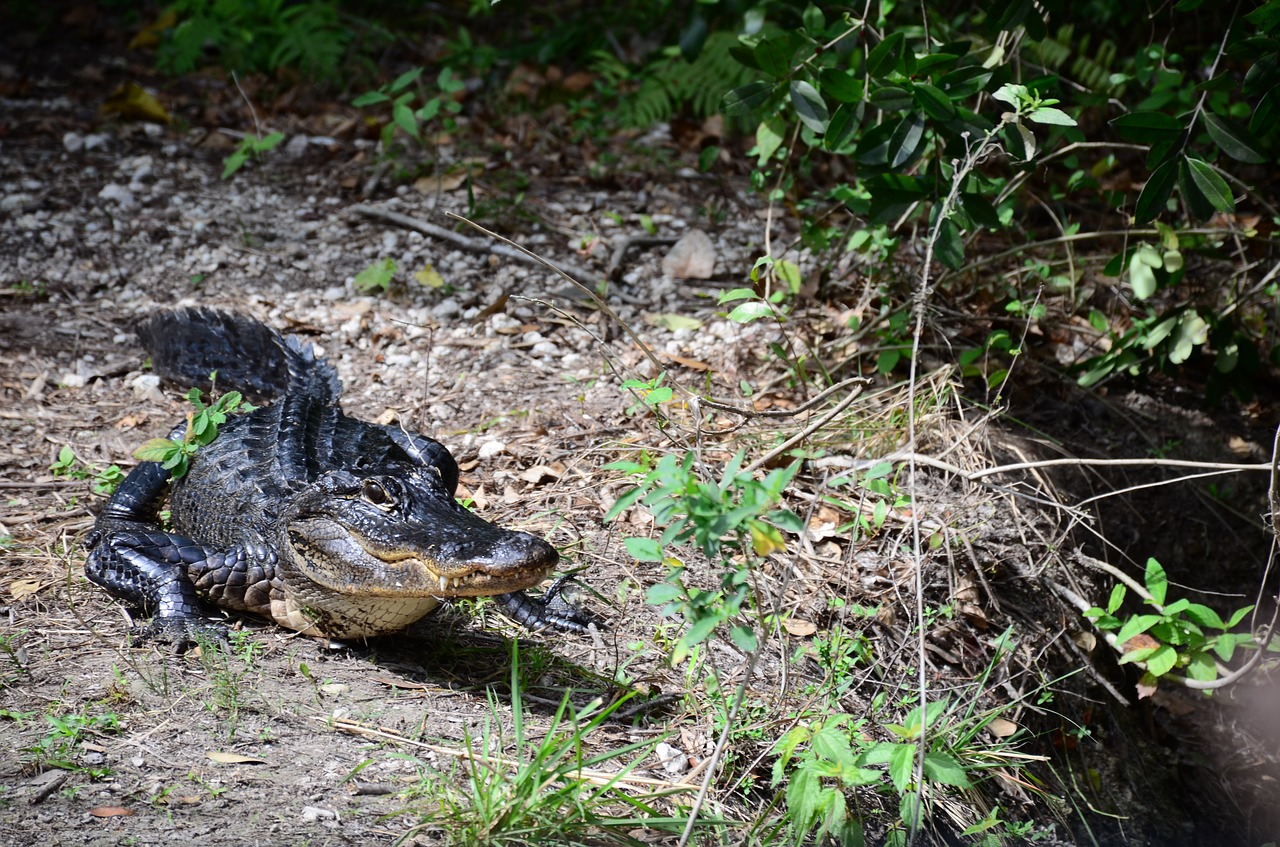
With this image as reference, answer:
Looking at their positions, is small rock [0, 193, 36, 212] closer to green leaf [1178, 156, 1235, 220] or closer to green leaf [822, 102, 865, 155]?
green leaf [822, 102, 865, 155]

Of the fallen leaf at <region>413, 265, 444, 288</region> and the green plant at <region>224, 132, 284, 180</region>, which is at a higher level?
the green plant at <region>224, 132, 284, 180</region>

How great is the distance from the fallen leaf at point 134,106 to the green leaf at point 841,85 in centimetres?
414

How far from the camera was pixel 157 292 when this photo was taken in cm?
459

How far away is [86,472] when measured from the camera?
3.49 meters

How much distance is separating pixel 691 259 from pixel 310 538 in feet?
8.56

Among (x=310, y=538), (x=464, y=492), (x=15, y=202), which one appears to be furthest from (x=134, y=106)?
(x=310, y=538)

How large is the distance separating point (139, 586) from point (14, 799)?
83 cm

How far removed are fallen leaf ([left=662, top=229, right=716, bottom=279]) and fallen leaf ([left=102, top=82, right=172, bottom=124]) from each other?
3072 mm

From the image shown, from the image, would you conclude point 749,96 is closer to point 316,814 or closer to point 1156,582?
point 1156,582

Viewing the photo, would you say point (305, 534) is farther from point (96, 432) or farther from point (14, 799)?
point (96, 432)

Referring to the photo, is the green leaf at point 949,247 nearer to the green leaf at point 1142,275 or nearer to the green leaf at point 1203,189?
the green leaf at point 1203,189

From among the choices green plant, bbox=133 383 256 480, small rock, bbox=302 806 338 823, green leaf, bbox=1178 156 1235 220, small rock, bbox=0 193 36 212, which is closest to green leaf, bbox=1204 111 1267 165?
green leaf, bbox=1178 156 1235 220

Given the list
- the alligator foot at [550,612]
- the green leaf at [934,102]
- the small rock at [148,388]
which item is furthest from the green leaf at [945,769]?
the small rock at [148,388]

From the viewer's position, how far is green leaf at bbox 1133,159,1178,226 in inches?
115
